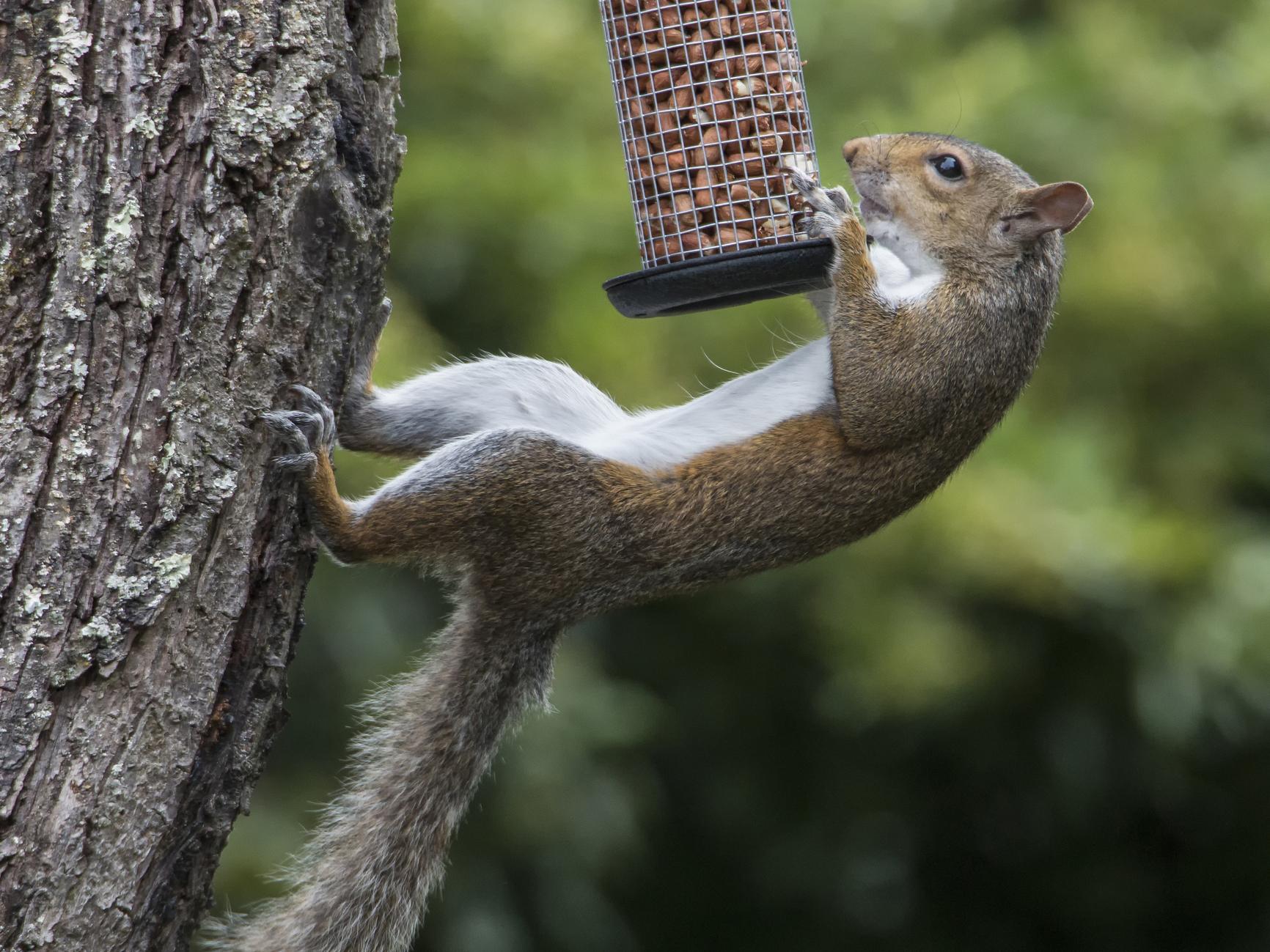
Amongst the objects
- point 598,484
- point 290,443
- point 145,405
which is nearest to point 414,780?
point 598,484

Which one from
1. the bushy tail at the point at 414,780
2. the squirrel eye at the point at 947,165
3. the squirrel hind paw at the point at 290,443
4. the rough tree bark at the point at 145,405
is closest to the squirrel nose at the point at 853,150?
the squirrel eye at the point at 947,165

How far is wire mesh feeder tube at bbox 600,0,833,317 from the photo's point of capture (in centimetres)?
271

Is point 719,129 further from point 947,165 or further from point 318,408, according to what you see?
point 318,408

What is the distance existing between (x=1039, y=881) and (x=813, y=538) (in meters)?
3.10

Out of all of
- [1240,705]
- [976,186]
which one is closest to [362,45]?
[976,186]

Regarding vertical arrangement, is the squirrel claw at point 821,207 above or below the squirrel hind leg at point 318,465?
above

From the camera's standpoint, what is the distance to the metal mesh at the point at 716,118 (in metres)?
2.72

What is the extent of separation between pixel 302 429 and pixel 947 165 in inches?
61.5

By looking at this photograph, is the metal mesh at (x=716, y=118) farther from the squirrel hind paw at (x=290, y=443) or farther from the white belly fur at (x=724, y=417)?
the squirrel hind paw at (x=290, y=443)

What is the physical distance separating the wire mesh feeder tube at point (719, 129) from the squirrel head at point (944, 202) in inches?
11.7

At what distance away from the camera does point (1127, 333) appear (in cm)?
467

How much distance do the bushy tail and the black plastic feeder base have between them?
0.63 m

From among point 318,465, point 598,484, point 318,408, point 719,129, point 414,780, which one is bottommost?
point 414,780

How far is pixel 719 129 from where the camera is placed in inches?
107
